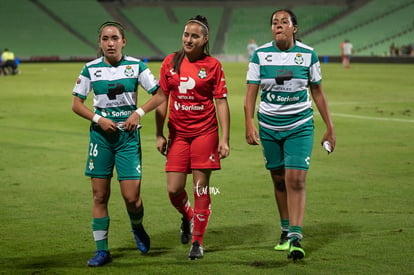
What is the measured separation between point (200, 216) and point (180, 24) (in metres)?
71.6

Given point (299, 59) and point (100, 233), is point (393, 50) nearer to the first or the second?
point (299, 59)

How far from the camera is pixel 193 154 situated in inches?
273

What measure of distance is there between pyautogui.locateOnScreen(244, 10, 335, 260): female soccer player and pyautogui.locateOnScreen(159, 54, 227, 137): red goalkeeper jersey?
0.37m

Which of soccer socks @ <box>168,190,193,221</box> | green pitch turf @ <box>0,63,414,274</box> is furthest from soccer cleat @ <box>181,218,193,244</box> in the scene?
green pitch turf @ <box>0,63,414,274</box>

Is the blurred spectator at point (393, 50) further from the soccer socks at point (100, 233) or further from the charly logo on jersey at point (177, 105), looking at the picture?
the soccer socks at point (100, 233)

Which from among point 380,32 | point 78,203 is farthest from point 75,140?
point 380,32

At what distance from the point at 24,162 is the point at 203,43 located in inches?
255

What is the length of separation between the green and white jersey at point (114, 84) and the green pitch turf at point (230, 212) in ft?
4.34

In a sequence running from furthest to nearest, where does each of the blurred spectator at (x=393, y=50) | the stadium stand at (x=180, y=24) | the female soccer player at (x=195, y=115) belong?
the stadium stand at (x=180, y=24) < the blurred spectator at (x=393, y=50) < the female soccer player at (x=195, y=115)

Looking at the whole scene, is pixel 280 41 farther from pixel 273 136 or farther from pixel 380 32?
pixel 380 32

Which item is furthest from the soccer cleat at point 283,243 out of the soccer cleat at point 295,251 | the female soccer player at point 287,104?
the soccer cleat at point 295,251

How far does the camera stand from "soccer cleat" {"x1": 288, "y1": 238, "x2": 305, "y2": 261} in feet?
21.6

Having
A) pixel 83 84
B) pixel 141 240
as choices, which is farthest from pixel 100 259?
pixel 83 84

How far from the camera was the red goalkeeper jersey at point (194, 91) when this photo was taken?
22.5 feet
